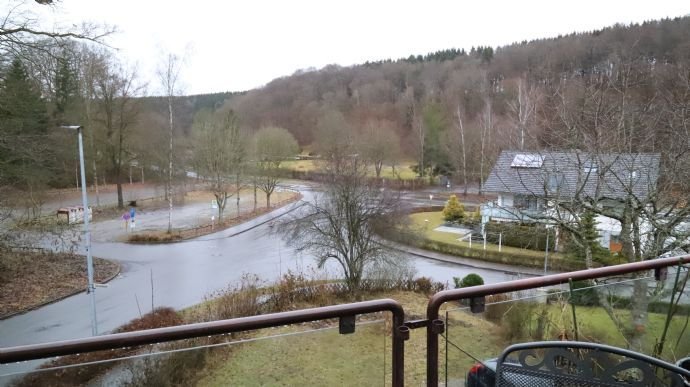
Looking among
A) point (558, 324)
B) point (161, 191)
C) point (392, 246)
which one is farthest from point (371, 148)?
point (558, 324)

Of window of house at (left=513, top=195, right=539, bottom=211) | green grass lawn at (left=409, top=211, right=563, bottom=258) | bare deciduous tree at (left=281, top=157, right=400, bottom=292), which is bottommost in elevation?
green grass lawn at (left=409, top=211, right=563, bottom=258)

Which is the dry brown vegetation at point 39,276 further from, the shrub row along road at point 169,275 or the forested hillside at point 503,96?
the forested hillside at point 503,96

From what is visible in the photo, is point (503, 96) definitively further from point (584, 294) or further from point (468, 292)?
point (468, 292)

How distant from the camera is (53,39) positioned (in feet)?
49.4

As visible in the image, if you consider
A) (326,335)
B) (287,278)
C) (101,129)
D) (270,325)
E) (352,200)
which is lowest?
(287,278)

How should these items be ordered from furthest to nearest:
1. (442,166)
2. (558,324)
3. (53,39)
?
(442,166) → (53,39) → (558,324)

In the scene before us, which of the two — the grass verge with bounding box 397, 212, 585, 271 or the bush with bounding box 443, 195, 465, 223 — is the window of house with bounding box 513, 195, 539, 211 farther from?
the bush with bounding box 443, 195, 465, 223

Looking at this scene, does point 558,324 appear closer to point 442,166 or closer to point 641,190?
point 641,190

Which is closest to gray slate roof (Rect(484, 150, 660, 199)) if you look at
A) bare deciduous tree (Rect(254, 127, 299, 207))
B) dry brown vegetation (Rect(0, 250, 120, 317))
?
dry brown vegetation (Rect(0, 250, 120, 317))

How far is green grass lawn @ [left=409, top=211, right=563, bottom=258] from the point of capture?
21.6m

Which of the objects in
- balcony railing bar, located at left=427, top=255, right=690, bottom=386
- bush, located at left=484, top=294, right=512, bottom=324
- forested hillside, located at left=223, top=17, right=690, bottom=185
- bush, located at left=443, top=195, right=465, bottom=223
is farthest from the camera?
bush, located at left=443, top=195, right=465, bottom=223

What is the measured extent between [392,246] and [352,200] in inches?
90.3

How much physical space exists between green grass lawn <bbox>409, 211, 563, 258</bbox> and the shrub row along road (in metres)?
2.06

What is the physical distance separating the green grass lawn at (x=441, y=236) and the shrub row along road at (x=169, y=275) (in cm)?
206
